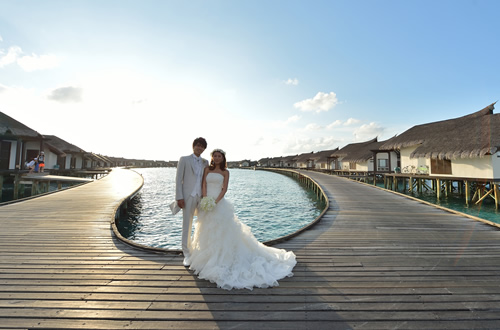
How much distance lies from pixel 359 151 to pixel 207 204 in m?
39.0

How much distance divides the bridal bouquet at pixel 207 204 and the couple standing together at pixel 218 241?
0.22 feet

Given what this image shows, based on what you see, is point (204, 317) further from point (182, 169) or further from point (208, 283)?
point (182, 169)

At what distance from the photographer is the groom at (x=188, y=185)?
360 centimetres

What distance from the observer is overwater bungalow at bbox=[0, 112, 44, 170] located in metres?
18.8

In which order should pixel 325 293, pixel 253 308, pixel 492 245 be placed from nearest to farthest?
1. pixel 253 308
2. pixel 325 293
3. pixel 492 245

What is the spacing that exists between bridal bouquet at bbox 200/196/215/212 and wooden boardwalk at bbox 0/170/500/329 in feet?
3.27

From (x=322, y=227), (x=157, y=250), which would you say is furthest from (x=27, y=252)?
(x=322, y=227)

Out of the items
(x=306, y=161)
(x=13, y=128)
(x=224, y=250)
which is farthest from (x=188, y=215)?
(x=306, y=161)

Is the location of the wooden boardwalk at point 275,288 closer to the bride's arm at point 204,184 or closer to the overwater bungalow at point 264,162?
the bride's arm at point 204,184

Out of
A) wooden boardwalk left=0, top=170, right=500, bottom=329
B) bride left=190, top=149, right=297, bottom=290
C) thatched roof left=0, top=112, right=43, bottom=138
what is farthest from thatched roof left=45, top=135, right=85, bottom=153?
bride left=190, top=149, right=297, bottom=290

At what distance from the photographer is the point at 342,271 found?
338cm

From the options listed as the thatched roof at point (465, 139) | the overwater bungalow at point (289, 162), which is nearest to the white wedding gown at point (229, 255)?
the thatched roof at point (465, 139)

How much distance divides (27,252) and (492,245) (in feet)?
30.4

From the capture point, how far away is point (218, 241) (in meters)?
3.30
